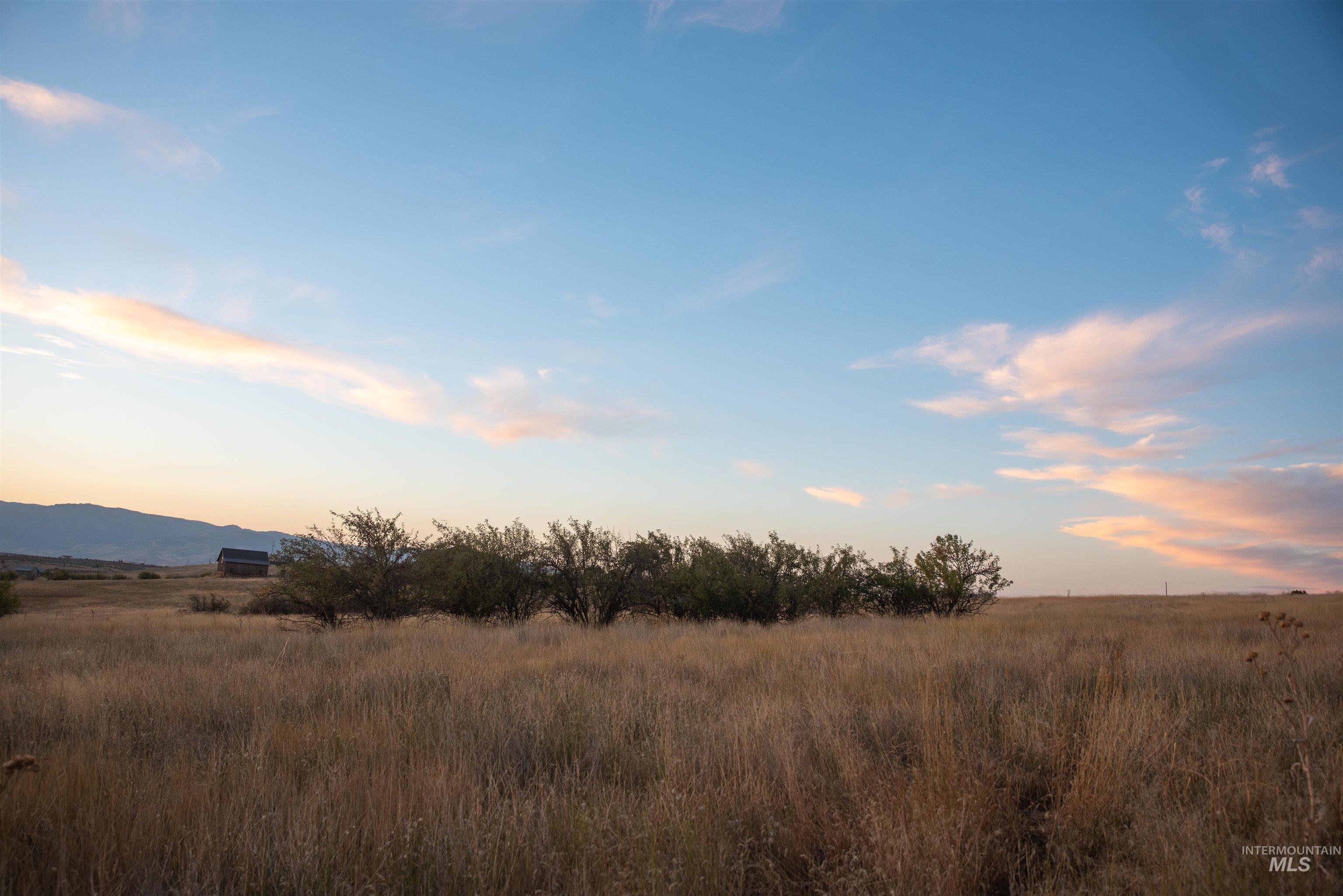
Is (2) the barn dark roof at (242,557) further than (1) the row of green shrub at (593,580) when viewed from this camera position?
Yes

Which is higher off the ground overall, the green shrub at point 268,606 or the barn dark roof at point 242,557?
the green shrub at point 268,606

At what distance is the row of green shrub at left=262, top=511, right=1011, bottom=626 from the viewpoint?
16.9 meters

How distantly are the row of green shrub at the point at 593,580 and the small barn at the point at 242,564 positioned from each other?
6142cm

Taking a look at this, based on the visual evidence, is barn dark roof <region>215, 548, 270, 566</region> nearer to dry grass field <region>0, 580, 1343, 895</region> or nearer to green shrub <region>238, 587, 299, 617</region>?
green shrub <region>238, 587, 299, 617</region>

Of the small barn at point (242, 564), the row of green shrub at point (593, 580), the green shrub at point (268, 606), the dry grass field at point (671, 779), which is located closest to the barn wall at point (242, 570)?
the small barn at point (242, 564)

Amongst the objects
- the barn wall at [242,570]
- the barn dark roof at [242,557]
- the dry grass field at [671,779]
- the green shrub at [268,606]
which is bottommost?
the barn wall at [242,570]

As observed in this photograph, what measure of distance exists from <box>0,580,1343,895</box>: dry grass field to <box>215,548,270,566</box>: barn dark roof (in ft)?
249

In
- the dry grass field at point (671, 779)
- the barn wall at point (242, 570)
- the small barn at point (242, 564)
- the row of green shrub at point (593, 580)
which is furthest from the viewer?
the small barn at point (242, 564)

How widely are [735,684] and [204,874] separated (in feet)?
18.1

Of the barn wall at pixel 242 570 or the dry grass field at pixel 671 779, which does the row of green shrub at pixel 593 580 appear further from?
the barn wall at pixel 242 570

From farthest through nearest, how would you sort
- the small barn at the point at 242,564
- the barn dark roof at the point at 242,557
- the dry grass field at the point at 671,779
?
the barn dark roof at the point at 242,557, the small barn at the point at 242,564, the dry grass field at the point at 671,779

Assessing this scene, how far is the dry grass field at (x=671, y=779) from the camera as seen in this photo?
10.1 ft

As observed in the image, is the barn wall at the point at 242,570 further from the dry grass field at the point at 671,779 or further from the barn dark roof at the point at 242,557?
the dry grass field at the point at 671,779

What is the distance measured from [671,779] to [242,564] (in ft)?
277
